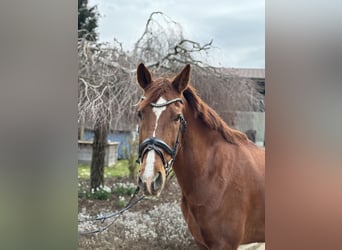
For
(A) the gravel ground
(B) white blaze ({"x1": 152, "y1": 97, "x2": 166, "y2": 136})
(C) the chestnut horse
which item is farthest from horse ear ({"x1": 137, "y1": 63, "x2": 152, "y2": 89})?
(A) the gravel ground

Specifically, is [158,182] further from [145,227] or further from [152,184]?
[145,227]

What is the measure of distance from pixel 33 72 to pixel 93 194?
0.68m

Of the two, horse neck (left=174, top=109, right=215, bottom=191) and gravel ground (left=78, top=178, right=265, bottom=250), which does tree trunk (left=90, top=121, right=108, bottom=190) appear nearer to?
gravel ground (left=78, top=178, right=265, bottom=250)

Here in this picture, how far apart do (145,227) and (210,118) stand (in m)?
0.65

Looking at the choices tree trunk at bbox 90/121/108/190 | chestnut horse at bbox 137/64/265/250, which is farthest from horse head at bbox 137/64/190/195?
tree trunk at bbox 90/121/108/190

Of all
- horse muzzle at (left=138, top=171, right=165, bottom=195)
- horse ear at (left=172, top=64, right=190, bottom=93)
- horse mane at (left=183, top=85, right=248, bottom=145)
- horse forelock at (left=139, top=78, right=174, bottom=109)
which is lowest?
horse muzzle at (left=138, top=171, right=165, bottom=195)

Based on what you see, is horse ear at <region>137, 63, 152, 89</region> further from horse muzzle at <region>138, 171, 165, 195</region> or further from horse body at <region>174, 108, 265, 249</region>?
horse muzzle at <region>138, 171, 165, 195</region>

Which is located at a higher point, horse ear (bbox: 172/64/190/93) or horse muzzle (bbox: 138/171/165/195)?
horse ear (bbox: 172/64/190/93)

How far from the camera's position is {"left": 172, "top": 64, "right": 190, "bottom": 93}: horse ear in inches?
79.4

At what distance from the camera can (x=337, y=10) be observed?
1856mm

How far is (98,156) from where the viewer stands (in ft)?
6.78

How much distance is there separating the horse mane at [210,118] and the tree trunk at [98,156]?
45cm

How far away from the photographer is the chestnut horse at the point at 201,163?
200cm

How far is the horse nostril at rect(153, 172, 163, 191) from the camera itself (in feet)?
6.57
